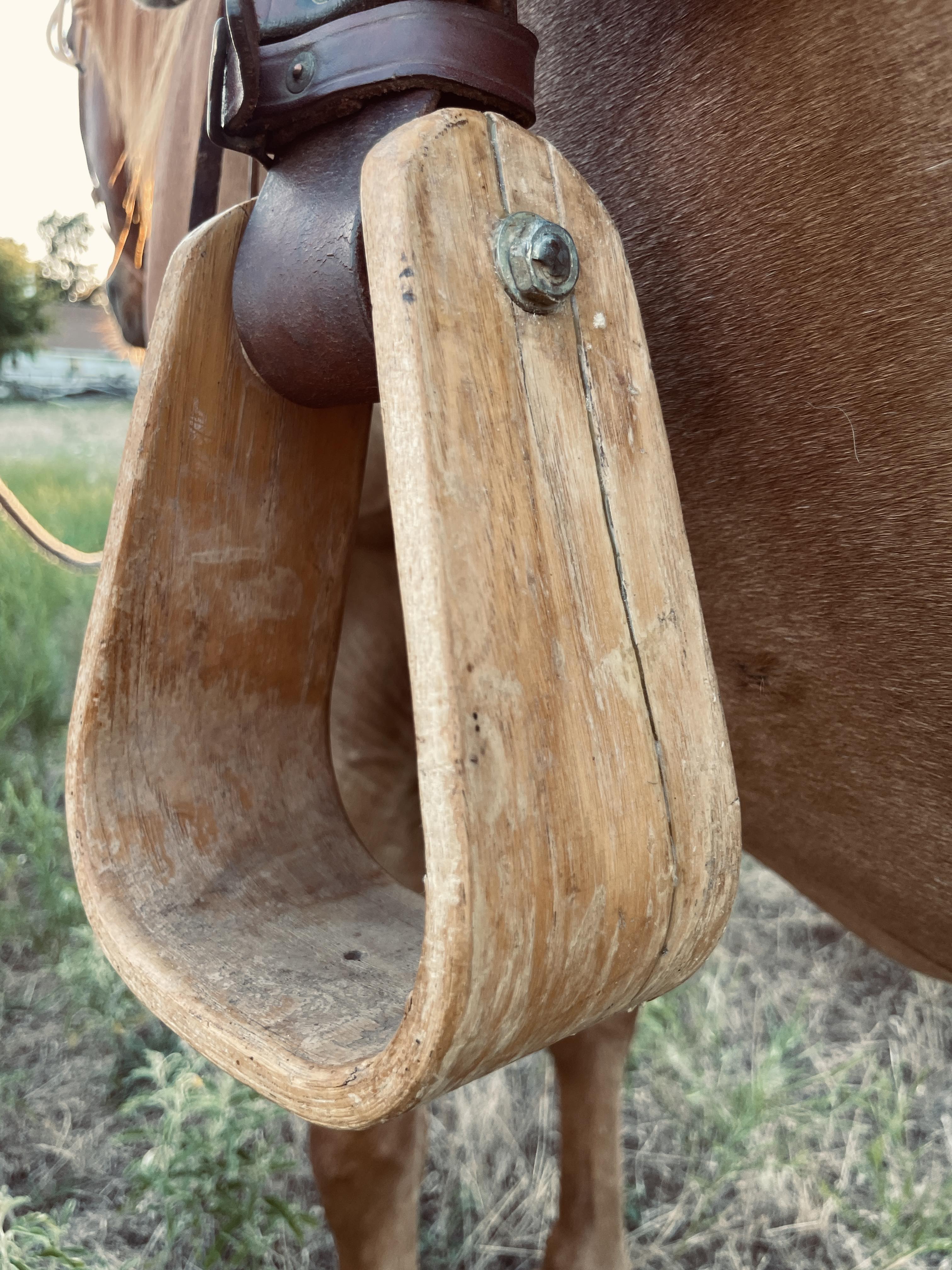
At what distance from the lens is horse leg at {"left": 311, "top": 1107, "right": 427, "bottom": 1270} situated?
0.88 metres

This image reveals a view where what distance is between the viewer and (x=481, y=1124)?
4.63 feet

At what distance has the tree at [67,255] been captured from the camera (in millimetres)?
1541

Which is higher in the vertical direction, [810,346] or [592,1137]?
[810,346]

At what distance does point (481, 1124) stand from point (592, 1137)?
305mm

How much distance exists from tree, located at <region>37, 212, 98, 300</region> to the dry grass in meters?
0.35

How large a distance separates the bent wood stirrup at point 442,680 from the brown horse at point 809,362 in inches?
4.5

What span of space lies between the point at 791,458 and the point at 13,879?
5.47 feet

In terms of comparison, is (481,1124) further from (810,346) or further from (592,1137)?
(810,346)

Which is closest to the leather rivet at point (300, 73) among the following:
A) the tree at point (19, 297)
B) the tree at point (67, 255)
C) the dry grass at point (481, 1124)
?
the dry grass at point (481, 1124)

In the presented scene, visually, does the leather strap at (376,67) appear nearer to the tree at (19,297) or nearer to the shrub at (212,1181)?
the shrub at (212,1181)

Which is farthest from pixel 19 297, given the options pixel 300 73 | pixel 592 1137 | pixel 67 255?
pixel 592 1137

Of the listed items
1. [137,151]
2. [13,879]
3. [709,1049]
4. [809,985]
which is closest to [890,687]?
[137,151]

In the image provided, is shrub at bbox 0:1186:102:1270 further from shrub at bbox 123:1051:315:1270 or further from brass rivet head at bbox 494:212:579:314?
brass rivet head at bbox 494:212:579:314

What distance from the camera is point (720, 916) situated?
0.43 meters
